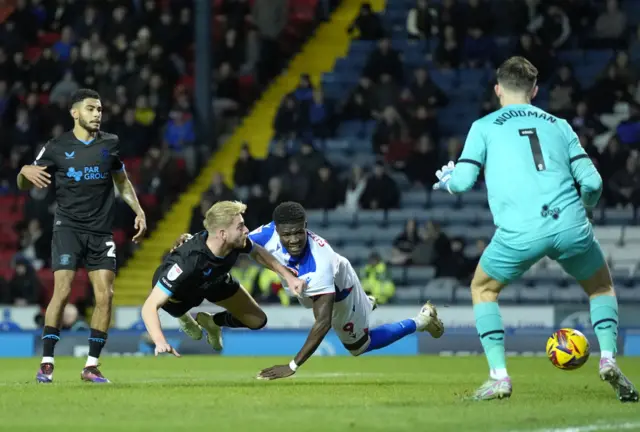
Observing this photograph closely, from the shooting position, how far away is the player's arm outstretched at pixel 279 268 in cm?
979

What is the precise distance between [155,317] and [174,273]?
1.62ft

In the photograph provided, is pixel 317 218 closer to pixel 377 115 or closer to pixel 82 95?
pixel 377 115

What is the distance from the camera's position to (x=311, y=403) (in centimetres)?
845

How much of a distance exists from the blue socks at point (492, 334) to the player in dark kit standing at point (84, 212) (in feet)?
11.2

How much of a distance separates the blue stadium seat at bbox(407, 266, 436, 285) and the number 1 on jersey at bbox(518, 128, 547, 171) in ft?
39.0

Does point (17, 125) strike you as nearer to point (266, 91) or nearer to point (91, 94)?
point (266, 91)

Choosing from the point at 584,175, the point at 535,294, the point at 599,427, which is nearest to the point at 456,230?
the point at 535,294

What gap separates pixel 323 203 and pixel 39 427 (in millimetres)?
14990

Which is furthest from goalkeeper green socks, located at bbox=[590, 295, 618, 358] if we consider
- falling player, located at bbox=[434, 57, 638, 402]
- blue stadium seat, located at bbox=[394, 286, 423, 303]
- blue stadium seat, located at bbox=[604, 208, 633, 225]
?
blue stadium seat, located at bbox=[604, 208, 633, 225]

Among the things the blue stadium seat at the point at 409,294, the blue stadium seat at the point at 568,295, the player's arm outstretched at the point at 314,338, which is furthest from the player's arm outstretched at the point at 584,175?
the blue stadium seat at the point at 409,294

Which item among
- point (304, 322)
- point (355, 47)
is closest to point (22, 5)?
point (355, 47)

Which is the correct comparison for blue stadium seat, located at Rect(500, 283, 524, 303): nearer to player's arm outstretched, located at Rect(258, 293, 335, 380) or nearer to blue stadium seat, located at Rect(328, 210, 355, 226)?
blue stadium seat, located at Rect(328, 210, 355, 226)

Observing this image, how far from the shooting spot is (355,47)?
25.8 m

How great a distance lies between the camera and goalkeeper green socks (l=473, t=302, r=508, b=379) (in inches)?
339
